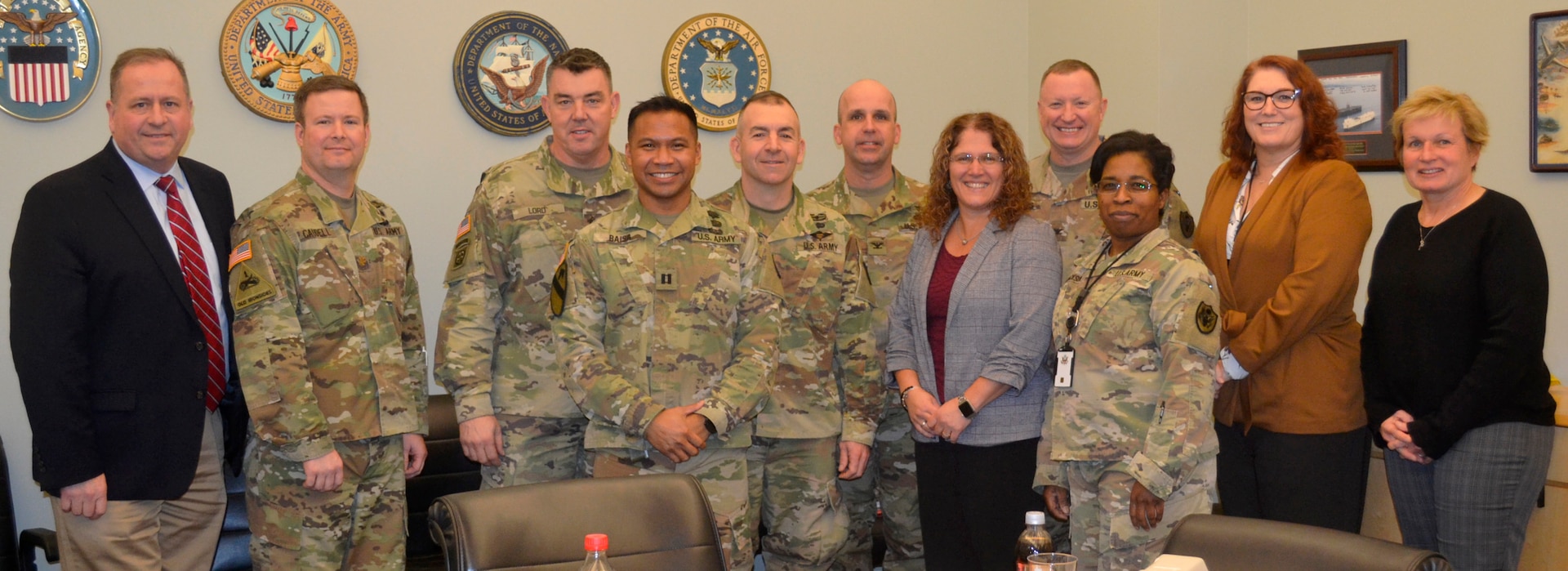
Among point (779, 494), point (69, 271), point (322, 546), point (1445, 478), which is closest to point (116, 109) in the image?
point (69, 271)

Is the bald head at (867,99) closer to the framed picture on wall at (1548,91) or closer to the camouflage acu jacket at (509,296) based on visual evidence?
the camouflage acu jacket at (509,296)

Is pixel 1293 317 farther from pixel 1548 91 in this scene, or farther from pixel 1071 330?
pixel 1548 91

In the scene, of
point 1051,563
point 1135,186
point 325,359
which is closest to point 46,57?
point 325,359

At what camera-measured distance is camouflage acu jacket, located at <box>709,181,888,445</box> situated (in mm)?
3371

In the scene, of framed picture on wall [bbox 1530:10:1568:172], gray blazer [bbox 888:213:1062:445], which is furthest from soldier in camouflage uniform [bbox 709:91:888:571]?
framed picture on wall [bbox 1530:10:1568:172]

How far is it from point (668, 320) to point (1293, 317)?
152 cm

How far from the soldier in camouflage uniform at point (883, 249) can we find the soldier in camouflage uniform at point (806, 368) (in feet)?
0.51

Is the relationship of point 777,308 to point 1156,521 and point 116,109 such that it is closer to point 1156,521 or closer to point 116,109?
point 1156,521

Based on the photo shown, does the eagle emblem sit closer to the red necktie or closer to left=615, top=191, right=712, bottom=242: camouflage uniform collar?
the red necktie

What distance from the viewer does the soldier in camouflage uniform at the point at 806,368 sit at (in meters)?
3.38

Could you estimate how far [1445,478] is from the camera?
2896mm

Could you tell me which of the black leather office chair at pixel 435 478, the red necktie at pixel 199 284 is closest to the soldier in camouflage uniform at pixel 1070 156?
the black leather office chair at pixel 435 478

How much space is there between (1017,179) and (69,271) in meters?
2.33

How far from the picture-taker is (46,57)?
147 inches
